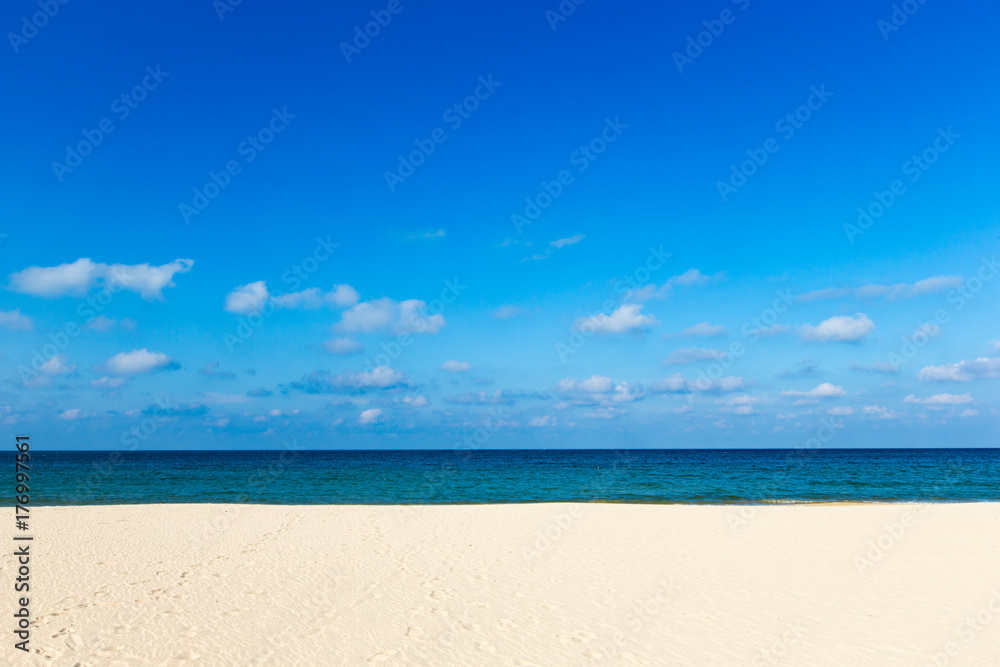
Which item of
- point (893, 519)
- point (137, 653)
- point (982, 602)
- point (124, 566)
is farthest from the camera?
point (893, 519)

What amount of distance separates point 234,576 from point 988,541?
19.2 metres

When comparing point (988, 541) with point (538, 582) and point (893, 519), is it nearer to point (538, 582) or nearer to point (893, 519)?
point (893, 519)

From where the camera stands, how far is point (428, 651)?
766 cm

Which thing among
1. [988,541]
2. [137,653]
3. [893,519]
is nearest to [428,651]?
[137,653]

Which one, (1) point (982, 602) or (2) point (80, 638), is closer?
(2) point (80, 638)

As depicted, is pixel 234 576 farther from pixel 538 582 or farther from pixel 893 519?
pixel 893 519

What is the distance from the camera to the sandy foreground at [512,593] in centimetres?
780

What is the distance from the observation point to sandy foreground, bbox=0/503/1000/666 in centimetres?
780

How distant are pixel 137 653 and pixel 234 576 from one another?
13.8ft

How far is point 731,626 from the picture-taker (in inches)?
349

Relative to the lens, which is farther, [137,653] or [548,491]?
[548,491]

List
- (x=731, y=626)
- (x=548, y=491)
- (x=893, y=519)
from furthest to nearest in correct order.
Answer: (x=548, y=491) < (x=893, y=519) < (x=731, y=626)

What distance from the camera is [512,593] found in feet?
34.3

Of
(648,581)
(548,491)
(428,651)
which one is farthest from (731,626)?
(548,491)
